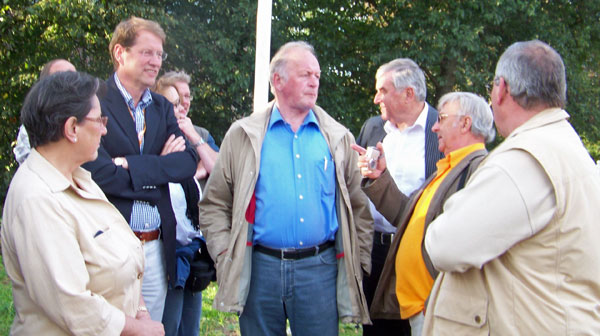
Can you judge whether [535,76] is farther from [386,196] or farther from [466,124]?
[386,196]

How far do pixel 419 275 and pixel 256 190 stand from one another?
1.03 metres

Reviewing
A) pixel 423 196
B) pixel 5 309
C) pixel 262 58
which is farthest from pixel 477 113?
pixel 5 309

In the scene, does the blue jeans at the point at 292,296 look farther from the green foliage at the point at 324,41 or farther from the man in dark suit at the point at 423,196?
the green foliage at the point at 324,41

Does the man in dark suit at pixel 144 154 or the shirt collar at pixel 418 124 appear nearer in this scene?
the man in dark suit at pixel 144 154

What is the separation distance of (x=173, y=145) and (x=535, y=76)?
2.02 meters

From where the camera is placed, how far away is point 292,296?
3.29 metres

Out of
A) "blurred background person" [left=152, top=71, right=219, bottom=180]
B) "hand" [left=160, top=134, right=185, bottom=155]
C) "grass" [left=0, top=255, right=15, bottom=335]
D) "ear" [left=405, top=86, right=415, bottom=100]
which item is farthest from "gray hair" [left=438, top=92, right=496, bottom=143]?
"grass" [left=0, top=255, right=15, bottom=335]

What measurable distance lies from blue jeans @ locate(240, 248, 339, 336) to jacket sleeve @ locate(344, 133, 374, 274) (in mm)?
255

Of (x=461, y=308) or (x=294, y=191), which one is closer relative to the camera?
(x=461, y=308)

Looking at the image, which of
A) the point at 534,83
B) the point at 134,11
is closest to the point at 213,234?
the point at 534,83

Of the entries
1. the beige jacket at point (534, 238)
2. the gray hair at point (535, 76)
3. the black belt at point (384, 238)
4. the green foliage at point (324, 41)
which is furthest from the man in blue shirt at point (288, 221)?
the green foliage at point (324, 41)

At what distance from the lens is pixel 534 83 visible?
2.24 meters

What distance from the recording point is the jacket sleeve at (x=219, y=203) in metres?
3.41

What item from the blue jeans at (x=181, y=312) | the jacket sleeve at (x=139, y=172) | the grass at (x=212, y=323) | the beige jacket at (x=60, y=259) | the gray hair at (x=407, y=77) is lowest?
the grass at (x=212, y=323)
